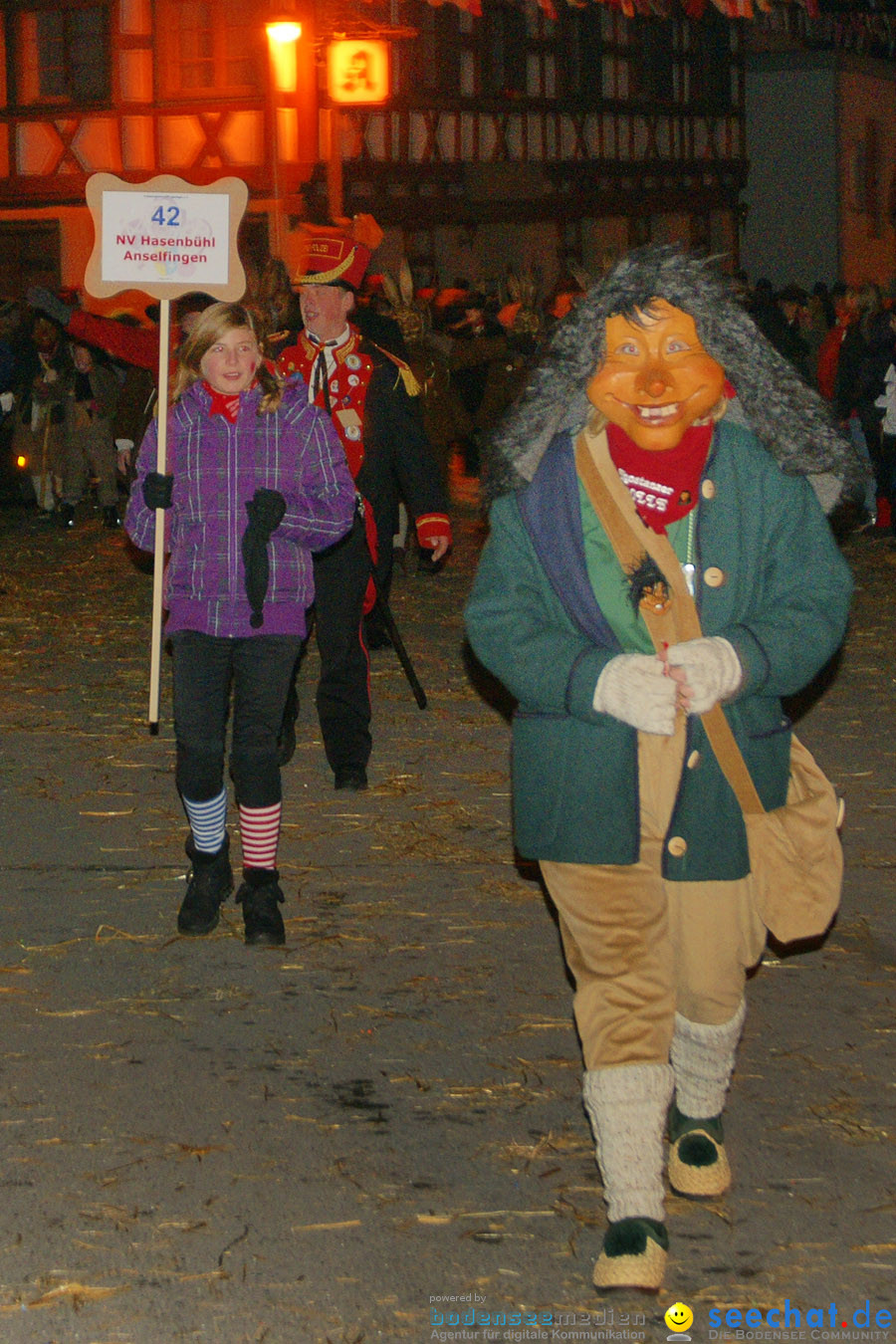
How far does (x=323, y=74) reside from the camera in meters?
27.9

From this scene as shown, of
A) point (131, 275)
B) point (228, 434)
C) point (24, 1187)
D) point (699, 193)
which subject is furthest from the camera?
point (699, 193)

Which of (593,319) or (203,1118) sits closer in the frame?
(593,319)

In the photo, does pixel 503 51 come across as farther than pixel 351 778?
Yes

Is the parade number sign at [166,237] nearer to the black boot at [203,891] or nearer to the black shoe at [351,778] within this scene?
the black shoe at [351,778]

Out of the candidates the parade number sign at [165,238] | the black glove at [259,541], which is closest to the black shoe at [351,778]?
the parade number sign at [165,238]

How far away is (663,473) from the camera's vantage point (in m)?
4.06

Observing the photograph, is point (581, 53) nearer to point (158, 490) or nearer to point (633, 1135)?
point (158, 490)

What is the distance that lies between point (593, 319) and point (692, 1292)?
73.2 inches

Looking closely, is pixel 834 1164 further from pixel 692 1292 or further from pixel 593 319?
pixel 593 319

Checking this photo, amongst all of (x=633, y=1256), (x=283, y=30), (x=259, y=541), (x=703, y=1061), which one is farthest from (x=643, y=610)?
(x=283, y=30)

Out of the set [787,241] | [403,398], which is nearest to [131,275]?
[403,398]

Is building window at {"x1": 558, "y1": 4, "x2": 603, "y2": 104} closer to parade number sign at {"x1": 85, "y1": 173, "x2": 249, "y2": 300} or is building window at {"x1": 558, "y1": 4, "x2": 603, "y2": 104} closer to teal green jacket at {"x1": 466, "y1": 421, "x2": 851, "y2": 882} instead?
parade number sign at {"x1": 85, "y1": 173, "x2": 249, "y2": 300}

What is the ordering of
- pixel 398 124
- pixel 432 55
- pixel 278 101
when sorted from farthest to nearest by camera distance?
pixel 432 55, pixel 398 124, pixel 278 101

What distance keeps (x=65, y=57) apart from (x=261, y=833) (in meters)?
24.4
